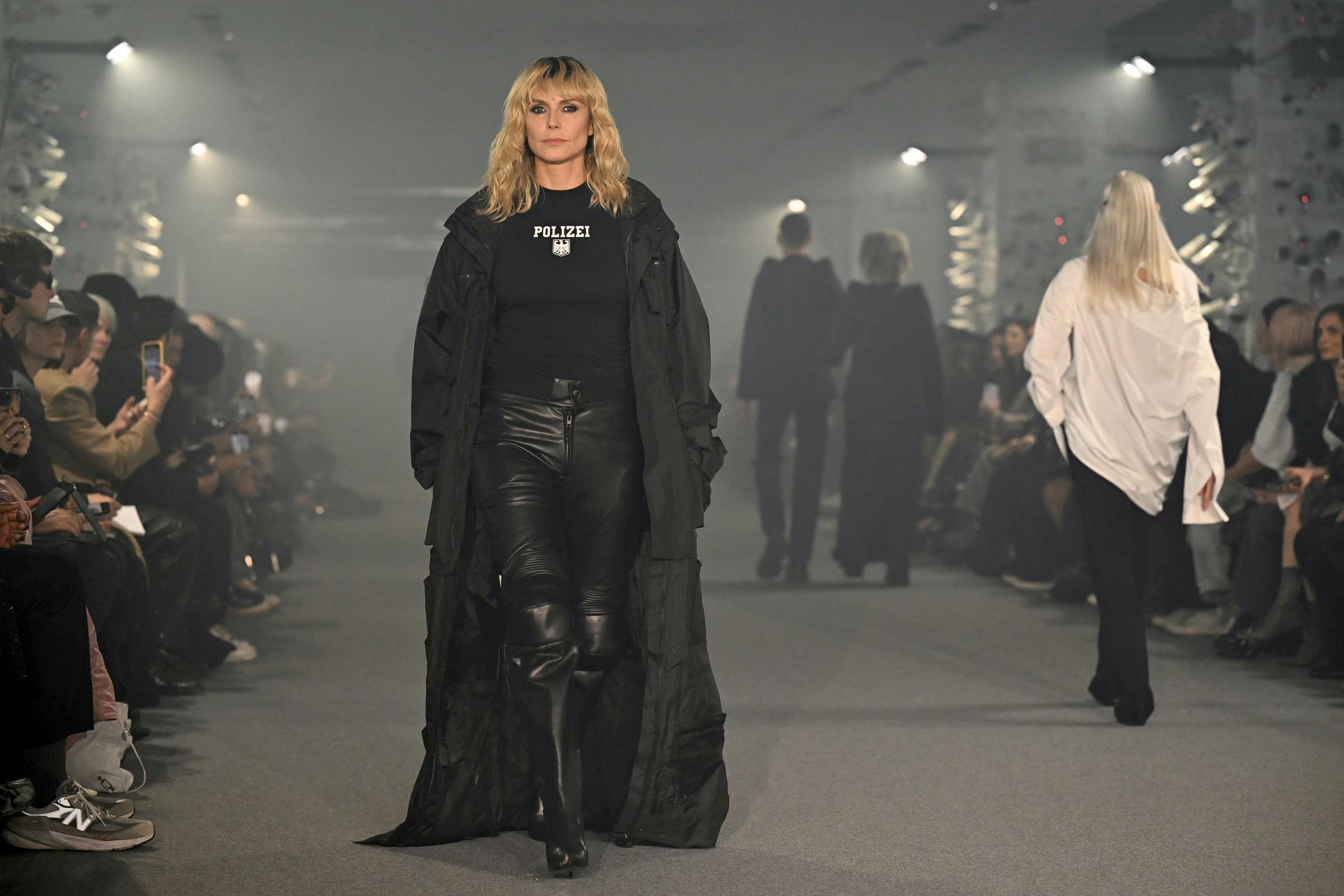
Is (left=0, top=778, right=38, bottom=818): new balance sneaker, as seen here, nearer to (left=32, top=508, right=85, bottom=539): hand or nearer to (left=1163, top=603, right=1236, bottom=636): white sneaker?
(left=32, top=508, right=85, bottom=539): hand

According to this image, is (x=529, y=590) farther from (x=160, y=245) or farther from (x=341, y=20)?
(x=160, y=245)

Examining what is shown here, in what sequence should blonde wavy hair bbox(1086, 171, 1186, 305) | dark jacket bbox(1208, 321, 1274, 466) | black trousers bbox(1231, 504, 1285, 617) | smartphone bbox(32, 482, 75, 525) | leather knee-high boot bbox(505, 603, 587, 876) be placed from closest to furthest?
1. leather knee-high boot bbox(505, 603, 587, 876)
2. smartphone bbox(32, 482, 75, 525)
3. blonde wavy hair bbox(1086, 171, 1186, 305)
4. black trousers bbox(1231, 504, 1285, 617)
5. dark jacket bbox(1208, 321, 1274, 466)

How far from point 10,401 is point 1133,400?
2884 mm

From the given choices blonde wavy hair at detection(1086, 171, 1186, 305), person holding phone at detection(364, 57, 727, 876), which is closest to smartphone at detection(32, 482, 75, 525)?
person holding phone at detection(364, 57, 727, 876)

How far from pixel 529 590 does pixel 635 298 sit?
1.91 feet

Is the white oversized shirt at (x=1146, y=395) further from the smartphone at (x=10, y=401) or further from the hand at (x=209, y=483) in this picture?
the hand at (x=209, y=483)

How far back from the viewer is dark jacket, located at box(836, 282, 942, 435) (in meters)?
7.81

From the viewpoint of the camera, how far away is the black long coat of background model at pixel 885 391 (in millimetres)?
7812

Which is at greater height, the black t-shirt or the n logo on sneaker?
the black t-shirt

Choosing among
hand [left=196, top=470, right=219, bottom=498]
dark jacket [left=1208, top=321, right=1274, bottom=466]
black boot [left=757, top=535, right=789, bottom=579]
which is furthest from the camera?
black boot [left=757, top=535, right=789, bottom=579]

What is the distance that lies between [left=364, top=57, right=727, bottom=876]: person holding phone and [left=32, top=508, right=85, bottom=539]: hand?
1.23m

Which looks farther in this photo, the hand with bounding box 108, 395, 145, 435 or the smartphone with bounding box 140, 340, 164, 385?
the smartphone with bounding box 140, 340, 164, 385

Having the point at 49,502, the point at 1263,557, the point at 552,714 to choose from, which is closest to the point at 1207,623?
the point at 1263,557

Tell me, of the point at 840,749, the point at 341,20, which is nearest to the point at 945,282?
the point at 341,20
